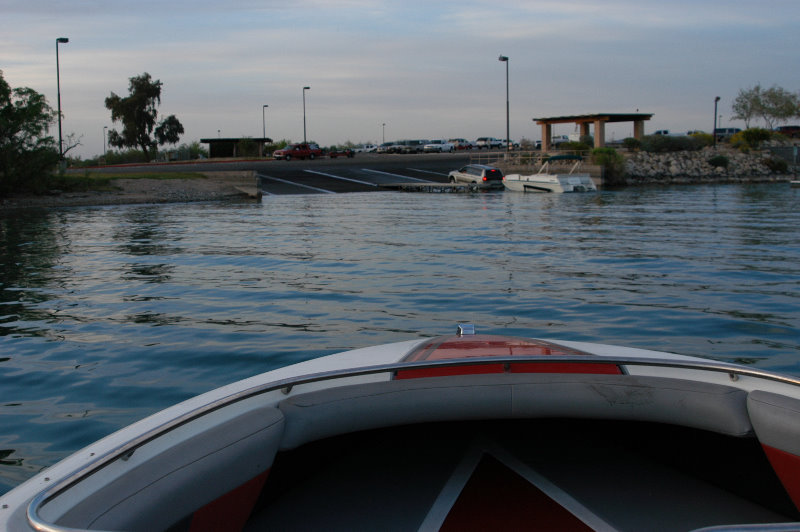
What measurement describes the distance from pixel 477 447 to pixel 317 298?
261 inches

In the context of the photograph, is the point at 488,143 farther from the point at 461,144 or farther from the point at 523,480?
the point at 523,480

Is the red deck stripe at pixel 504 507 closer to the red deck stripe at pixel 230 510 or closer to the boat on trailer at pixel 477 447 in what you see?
the boat on trailer at pixel 477 447

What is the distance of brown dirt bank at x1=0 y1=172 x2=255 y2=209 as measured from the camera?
31469mm

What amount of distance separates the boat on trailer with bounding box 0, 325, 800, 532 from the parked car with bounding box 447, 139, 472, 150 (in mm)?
78874

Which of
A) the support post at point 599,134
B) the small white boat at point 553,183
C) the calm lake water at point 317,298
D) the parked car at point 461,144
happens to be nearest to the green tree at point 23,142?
the calm lake water at point 317,298

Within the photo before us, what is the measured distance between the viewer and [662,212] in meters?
25.1

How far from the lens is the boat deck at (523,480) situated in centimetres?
318

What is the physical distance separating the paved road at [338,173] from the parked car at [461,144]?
777 inches

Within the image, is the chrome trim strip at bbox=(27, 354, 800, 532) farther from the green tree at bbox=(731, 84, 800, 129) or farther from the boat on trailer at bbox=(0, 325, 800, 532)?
the green tree at bbox=(731, 84, 800, 129)

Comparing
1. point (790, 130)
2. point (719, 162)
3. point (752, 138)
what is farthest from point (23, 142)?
point (790, 130)

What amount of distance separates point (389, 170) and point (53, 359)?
153ft

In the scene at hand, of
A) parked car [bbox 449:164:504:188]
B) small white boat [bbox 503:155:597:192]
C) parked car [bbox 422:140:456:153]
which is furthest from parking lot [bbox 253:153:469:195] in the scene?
parked car [bbox 422:140:456:153]

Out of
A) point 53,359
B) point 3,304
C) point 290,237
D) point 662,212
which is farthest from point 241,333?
point 662,212

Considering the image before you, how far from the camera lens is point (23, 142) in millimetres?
31109
